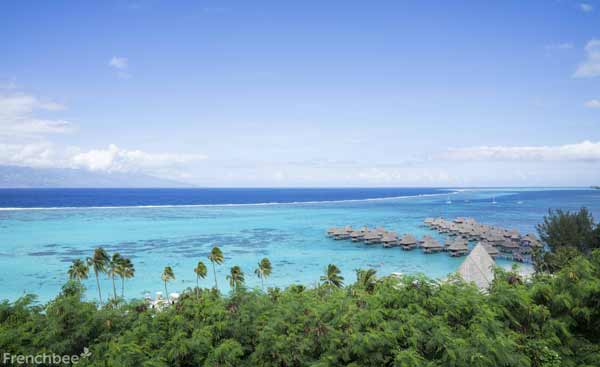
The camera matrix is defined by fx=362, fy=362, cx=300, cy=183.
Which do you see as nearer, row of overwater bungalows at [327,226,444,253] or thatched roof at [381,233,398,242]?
row of overwater bungalows at [327,226,444,253]

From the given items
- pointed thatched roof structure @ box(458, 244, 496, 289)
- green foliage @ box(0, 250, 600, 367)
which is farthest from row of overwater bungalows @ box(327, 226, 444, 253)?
green foliage @ box(0, 250, 600, 367)

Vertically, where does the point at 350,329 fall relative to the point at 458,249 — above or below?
above

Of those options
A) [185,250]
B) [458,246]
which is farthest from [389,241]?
[185,250]

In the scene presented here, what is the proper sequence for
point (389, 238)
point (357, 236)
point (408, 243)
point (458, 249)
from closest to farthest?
1. point (458, 249)
2. point (408, 243)
3. point (389, 238)
4. point (357, 236)

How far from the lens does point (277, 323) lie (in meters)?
6.82

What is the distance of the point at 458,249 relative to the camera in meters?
31.5

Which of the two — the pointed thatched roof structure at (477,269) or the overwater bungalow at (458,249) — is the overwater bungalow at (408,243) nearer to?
the overwater bungalow at (458,249)

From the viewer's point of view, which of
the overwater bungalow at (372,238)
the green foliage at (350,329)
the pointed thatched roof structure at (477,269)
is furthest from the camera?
the overwater bungalow at (372,238)

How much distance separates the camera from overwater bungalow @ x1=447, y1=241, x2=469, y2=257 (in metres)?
31.5

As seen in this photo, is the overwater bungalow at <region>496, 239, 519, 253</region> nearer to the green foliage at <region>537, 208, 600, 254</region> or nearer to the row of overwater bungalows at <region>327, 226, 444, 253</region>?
the row of overwater bungalows at <region>327, 226, 444, 253</region>

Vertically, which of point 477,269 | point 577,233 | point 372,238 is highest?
point 577,233

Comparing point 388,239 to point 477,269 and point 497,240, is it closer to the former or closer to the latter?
point 497,240

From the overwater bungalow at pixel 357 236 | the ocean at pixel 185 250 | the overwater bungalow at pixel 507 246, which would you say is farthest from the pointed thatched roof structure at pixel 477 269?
the overwater bungalow at pixel 357 236

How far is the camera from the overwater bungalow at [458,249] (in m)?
31.5
